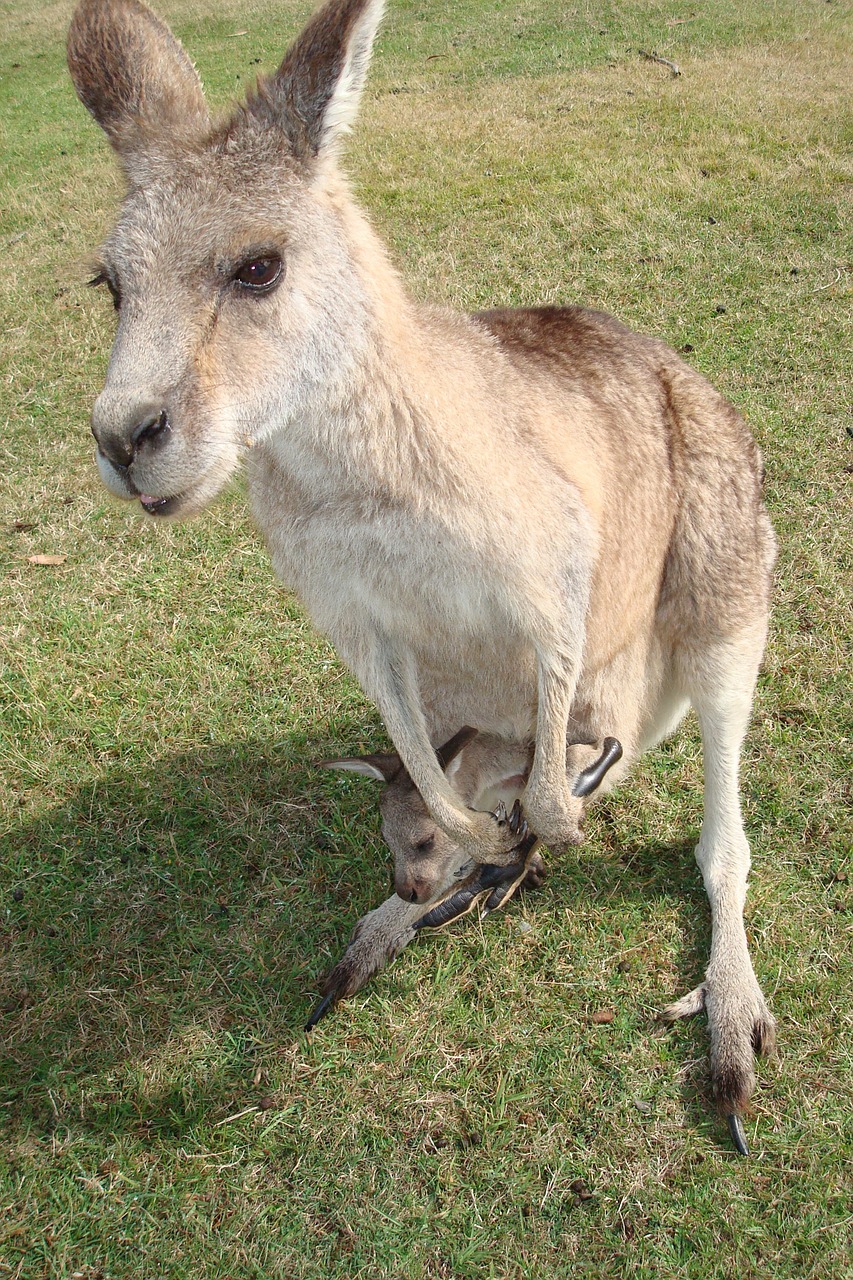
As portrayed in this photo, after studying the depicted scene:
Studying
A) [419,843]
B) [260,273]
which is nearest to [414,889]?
[419,843]

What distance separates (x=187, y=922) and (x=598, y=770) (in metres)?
1.23

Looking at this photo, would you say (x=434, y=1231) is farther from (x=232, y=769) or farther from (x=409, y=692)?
(x=232, y=769)

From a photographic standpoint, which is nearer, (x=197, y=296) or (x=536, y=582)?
(x=197, y=296)

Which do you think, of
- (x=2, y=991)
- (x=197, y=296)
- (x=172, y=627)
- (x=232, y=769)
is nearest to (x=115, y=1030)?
(x=2, y=991)

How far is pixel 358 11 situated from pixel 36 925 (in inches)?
93.1

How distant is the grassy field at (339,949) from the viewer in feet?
7.02

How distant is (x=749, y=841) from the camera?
2.84 meters

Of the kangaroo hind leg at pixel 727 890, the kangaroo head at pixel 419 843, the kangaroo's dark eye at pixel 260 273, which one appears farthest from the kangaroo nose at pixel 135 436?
the kangaroo hind leg at pixel 727 890

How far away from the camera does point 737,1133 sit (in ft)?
7.19

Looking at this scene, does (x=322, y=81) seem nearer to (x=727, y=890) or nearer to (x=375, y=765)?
(x=375, y=765)

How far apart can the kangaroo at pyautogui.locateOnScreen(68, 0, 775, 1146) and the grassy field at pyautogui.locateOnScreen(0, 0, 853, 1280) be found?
0.19 meters

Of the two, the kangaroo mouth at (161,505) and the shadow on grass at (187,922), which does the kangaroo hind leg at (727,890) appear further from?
the kangaroo mouth at (161,505)

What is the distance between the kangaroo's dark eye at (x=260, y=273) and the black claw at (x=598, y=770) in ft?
4.41

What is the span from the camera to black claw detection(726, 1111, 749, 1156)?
85.7 inches
